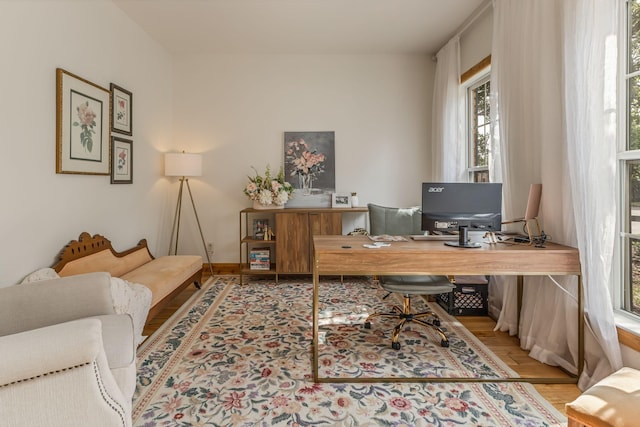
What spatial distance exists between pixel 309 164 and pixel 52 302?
11.3 feet

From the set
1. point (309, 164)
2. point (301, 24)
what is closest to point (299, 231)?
point (309, 164)

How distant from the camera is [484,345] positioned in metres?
2.66

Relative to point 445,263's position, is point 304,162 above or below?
above

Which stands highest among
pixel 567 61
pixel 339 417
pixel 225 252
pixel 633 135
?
pixel 567 61

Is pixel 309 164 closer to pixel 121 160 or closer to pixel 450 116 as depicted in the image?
pixel 450 116

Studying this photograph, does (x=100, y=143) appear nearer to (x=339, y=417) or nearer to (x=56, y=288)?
(x=56, y=288)

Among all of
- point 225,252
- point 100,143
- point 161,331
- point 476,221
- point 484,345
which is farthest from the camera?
point 225,252

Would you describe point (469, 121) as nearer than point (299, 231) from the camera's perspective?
Yes

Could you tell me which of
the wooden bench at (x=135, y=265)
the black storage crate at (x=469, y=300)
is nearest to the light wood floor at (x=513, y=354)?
the black storage crate at (x=469, y=300)

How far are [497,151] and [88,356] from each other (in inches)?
123

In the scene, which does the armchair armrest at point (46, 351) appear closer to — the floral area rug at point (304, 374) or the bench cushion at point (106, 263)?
the floral area rug at point (304, 374)

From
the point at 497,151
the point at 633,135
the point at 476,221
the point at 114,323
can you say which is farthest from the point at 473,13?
the point at 114,323

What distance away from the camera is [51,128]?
2.64 m

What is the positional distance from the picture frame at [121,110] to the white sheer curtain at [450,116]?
11.5ft
